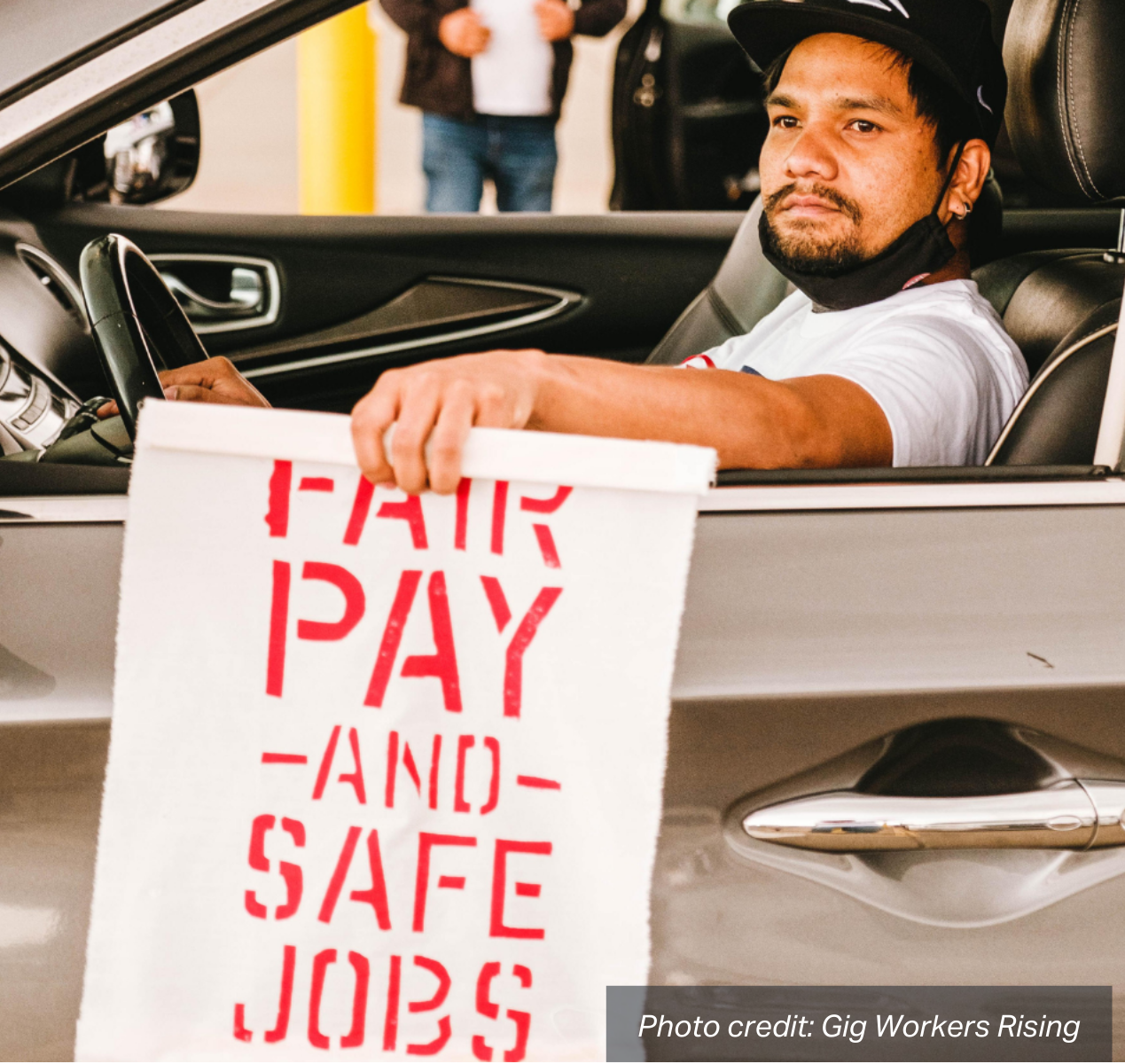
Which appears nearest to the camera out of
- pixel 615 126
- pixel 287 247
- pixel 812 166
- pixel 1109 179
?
pixel 1109 179

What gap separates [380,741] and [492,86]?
3326mm

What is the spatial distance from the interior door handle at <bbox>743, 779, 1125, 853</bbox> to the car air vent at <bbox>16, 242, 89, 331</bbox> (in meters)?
1.96

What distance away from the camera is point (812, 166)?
6.18 feet

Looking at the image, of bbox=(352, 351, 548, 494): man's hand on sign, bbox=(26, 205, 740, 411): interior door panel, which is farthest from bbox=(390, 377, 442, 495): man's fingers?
bbox=(26, 205, 740, 411): interior door panel

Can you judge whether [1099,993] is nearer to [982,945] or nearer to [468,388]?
[982,945]

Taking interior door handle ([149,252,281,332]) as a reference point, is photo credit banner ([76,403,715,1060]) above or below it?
below

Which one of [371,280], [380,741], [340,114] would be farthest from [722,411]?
[340,114]

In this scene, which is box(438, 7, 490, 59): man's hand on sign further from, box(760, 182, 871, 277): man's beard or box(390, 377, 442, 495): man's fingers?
box(390, 377, 442, 495): man's fingers

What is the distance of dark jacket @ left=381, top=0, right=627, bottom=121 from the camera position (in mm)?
4012

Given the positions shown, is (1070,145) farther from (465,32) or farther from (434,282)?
(465,32)

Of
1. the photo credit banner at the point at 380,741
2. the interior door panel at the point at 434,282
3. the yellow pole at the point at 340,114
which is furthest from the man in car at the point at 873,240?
the yellow pole at the point at 340,114

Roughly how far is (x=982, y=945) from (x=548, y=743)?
426 mm

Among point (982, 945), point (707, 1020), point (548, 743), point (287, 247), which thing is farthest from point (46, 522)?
point (287, 247)

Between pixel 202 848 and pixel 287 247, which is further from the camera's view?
pixel 287 247
